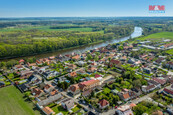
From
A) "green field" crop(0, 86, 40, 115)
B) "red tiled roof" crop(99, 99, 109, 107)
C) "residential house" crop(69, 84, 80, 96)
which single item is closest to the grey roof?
"green field" crop(0, 86, 40, 115)

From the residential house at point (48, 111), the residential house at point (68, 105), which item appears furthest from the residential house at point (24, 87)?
the residential house at point (68, 105)

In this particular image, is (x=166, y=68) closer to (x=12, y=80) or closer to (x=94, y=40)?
(x=12, y=80)

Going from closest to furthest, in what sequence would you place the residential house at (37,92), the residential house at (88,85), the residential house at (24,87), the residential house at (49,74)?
the residential house at (37,92) → the residential house at (88,85) → the residential house at (24,87) → the residential house at (49,74)

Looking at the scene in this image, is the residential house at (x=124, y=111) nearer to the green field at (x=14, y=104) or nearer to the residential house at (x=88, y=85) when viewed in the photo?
the residential house at (x=88, y=85)

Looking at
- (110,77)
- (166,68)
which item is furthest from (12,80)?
(166,68)

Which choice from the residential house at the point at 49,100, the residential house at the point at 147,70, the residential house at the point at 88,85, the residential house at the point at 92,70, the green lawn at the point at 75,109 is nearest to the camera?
the green lawn at the point at 75,109

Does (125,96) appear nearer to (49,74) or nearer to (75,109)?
(75,109)

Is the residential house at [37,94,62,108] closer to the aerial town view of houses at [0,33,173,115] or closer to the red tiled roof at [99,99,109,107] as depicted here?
the aerial town view of houses at [0,33,173,115]

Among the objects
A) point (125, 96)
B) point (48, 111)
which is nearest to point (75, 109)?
point (48, 111)
